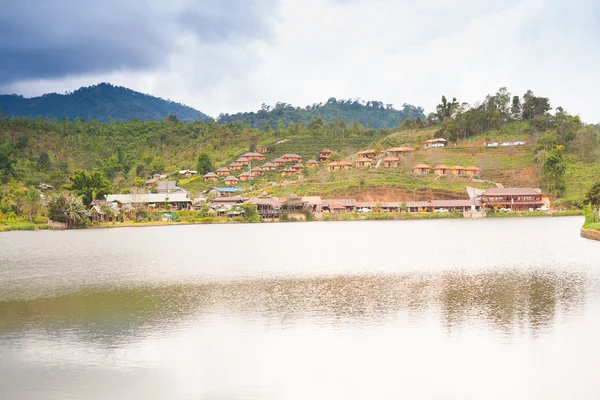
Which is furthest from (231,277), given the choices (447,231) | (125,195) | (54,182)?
(54,182)

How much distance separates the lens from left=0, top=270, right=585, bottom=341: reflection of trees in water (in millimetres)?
15164

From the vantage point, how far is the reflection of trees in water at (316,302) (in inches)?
597

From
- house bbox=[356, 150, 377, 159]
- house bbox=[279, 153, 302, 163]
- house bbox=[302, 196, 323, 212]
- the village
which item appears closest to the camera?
the village

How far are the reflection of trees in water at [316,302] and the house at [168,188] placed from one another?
52.8m

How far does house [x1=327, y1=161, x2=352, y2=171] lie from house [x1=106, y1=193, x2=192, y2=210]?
76.6 ft

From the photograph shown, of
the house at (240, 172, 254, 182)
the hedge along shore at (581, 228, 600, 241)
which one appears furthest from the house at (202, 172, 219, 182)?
the hedge along shore at (581, 228, 600, 241)

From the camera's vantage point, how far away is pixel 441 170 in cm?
7400

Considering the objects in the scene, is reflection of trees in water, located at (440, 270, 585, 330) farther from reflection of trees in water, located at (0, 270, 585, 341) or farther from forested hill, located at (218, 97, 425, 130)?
forested hill, located at (218, 97, 425, 130)

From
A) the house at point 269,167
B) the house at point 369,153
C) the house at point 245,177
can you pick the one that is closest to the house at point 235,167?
the house at point 269,167

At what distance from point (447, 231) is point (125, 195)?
39.9 metres

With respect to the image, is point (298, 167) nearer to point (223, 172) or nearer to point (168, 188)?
point (223, 172)

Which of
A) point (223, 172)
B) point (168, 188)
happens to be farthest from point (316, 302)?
point (223, 172)

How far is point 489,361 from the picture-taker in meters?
11.4

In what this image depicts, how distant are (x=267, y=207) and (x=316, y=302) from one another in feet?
150
